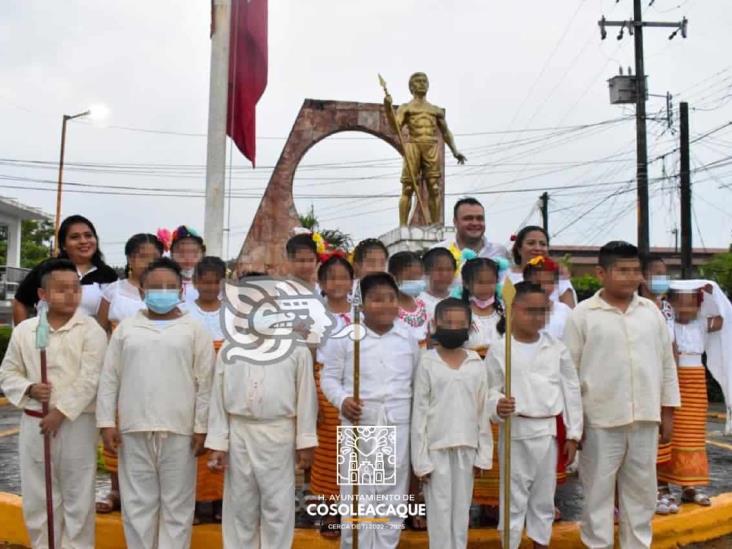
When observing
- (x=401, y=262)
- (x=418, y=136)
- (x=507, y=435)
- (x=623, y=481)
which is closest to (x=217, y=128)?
(x=401, y=262)

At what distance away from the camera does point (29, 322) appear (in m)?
3.62

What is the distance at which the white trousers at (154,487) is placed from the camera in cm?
340

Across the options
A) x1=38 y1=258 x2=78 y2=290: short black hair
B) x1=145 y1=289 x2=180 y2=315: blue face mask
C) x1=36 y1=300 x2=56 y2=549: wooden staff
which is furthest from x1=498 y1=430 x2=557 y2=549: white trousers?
x1=38 y1=258 x2=78 y2=290: short black hair

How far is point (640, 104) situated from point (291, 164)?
8457mm

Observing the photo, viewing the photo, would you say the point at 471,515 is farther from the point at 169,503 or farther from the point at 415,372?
the point at 169,503

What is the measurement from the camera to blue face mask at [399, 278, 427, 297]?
433cm

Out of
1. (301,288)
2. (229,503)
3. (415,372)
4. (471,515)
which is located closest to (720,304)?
(471,515)

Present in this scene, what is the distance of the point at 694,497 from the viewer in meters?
4.70

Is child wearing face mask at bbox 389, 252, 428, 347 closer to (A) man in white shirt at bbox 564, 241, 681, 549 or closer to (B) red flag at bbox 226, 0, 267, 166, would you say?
(A) man in white shirt at bbox 564, 241, 681, 549

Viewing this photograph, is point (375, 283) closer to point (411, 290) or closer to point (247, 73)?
point (411, 290)

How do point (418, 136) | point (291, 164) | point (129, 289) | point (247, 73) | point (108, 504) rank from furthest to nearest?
point (291, 164) < point (418, 136) < point (247, 73) < point (108, 504) < point (129, 289)

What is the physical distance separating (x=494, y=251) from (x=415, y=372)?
1950 mm

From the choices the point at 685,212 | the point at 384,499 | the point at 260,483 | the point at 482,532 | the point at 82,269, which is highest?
the point at 685,212

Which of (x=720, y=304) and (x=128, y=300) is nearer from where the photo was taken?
(x=128, y=300)
